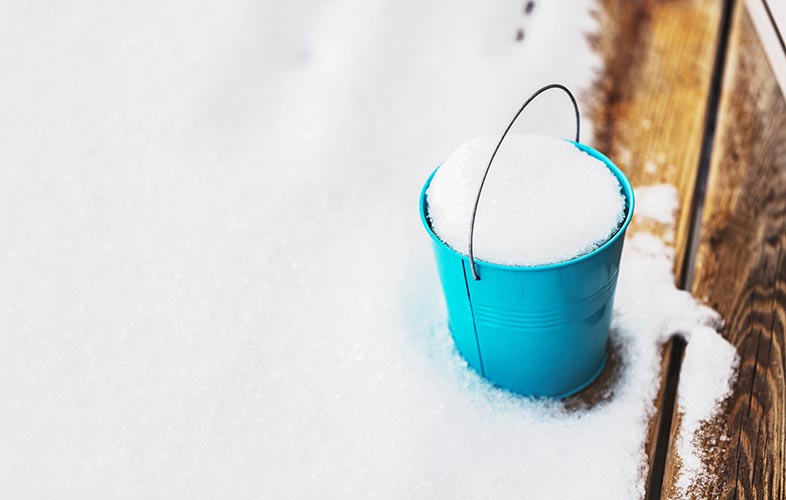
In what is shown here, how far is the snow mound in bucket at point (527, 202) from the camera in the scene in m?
1.31

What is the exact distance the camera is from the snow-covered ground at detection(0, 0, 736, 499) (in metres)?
1.43

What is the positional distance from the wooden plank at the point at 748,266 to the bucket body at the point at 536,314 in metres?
0.26

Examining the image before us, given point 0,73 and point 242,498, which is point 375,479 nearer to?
point 242,498

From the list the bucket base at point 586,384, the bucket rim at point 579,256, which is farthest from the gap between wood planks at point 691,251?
the bucket rim at point 579,256

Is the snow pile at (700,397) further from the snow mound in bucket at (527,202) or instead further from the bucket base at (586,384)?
the snow mound in bucket at (527,202)

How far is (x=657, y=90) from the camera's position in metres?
2.27

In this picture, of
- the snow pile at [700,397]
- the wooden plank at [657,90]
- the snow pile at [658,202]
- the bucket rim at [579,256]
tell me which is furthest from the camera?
the wooden plank at [657,90]

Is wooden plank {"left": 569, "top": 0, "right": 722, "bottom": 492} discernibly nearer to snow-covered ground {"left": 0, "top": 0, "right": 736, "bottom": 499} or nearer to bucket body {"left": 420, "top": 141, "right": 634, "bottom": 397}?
snow-covered ground {"left": 0, "top": 0, "right": 736, "bottom": 499}

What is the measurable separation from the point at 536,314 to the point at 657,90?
45.9 inches

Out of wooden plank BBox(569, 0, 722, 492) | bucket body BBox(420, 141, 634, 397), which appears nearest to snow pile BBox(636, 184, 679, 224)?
wooden plank BBox(569, 0, 722, 492)

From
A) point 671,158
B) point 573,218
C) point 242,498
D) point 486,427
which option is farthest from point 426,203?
point 671,158

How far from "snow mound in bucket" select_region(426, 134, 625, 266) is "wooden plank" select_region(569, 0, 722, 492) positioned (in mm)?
520

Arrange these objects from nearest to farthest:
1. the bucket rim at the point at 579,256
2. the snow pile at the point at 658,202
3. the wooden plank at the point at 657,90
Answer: the bucket rim at the point at 579,256, the snow pile at the point at 658,202, the wooden plank at the point at 657,90

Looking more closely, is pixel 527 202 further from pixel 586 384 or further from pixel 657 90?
pixel 657 90
